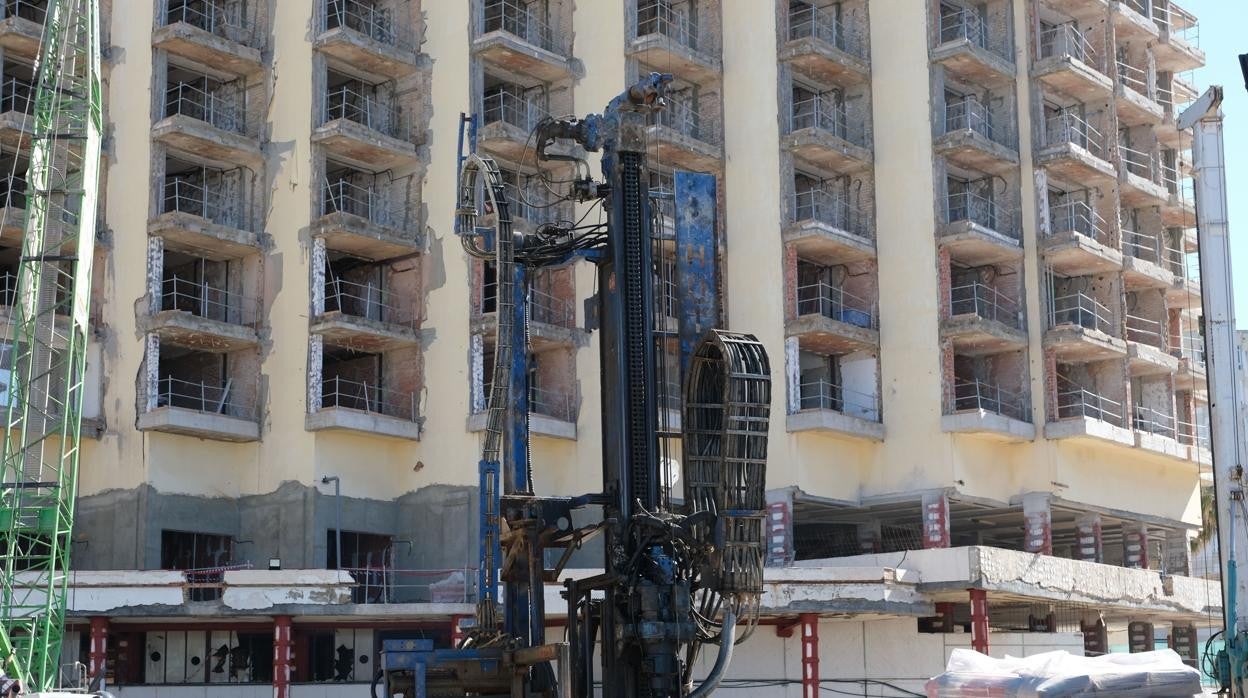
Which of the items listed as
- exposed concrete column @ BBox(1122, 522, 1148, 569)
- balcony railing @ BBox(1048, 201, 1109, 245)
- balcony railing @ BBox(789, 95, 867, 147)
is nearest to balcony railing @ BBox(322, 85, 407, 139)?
balcony railing @ BBox(789, 95, 867, 147)

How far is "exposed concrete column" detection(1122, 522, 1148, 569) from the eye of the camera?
75625mm

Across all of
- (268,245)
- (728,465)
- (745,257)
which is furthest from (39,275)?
(728,465)

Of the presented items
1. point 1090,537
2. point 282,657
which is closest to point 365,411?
point 282,657

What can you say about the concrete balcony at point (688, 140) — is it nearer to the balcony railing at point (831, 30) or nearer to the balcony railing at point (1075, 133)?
the balcony railing at point (831, 30)

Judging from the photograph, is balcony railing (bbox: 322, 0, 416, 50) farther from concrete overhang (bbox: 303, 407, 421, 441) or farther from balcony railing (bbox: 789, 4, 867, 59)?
balcony railing (bbox: 789, 4, 867, 59)

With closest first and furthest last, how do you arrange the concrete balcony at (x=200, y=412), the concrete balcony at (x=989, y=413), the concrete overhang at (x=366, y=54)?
1. the concrete balcony at (x=200, y=412)
2. the concrete overhang at (x=366, y=54)
3. the concrete balcony at (x=989, y=413)

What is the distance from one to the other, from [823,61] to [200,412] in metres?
27.1

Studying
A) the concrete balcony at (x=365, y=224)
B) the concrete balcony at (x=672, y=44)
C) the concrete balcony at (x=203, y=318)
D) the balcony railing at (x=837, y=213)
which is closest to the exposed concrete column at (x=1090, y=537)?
the balcony railing at (x=837, y=213)

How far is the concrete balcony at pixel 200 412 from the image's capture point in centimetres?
6112

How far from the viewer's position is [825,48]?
6819 centimetres

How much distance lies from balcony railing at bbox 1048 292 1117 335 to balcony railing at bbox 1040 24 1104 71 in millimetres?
10240

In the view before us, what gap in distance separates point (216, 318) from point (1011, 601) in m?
31.0

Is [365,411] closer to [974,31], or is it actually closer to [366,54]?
[366,54]

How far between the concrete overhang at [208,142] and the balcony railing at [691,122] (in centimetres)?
1573
